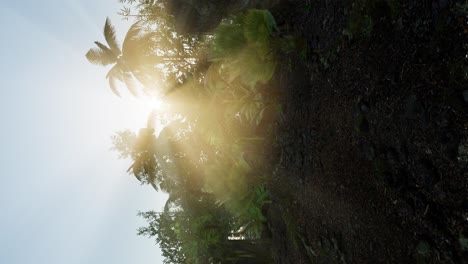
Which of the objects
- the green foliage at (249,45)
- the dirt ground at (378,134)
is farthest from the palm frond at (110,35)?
the dirt ground at (378,134)

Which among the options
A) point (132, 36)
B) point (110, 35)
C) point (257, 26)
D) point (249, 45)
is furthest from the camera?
point (110, 35)

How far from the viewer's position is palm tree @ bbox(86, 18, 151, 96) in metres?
16.5

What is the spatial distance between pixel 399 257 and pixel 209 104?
30.0 ft

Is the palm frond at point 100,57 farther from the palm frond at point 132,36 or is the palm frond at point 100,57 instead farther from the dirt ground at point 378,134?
the dirt ground at point 378,134

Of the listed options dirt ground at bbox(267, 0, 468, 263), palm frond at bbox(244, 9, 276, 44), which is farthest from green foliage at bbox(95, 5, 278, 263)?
dirt ground at bbox(267, 0, 468, 263)

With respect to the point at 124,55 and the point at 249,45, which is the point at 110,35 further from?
→ the point at 249,45

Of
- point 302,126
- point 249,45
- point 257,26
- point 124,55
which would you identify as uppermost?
point 124,55

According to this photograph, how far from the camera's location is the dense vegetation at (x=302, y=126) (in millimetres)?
5656

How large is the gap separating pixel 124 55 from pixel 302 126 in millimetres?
10804

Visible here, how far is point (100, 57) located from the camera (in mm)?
17469

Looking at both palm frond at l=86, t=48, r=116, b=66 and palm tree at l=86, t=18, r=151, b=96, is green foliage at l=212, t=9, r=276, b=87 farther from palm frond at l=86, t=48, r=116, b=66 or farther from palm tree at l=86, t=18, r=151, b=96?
palm frond at l=86, t=48, r=116, b=66

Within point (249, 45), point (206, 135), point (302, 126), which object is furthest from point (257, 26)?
point (206, 135)

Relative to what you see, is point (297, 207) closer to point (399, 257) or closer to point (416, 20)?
point (399, 257)

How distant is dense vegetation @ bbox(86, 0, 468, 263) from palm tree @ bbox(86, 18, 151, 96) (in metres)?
0.06
